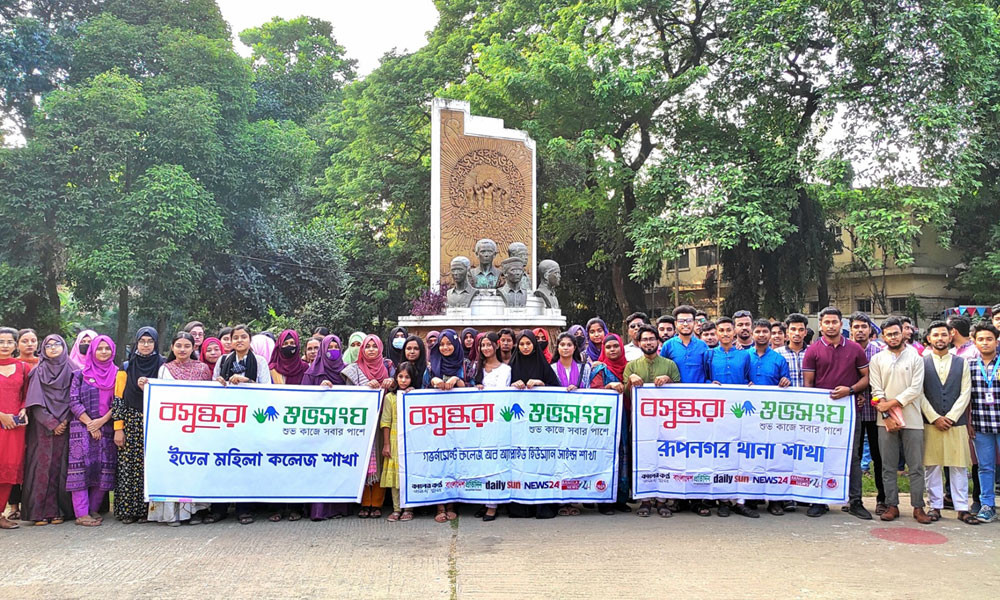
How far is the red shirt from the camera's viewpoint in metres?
5.53

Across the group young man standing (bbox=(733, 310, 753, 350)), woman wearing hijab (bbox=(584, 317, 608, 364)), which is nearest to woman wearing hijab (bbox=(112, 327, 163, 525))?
woman wearing hijab (bbox=(584, 317, 608, 364))

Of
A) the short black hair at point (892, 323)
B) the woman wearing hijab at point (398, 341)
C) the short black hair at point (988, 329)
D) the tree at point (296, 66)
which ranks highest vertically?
the tree at point (296, 66)

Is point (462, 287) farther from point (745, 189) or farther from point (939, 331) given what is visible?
point (939, 331)

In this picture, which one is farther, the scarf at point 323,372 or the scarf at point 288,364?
the scarf at point 288,364

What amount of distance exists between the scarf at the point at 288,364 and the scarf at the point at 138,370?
0.86 m

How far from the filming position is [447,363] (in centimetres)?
545

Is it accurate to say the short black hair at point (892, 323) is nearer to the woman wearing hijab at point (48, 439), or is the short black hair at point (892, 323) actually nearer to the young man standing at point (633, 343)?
the young man standing at point (633, 343)

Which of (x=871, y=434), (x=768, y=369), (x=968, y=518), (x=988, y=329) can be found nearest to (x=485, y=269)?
(x=768, y=369)

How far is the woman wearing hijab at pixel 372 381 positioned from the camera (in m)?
5.30

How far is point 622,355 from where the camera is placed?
18.8 ft

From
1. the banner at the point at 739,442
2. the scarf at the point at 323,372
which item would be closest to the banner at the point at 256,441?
the scarf at the point at 323,372

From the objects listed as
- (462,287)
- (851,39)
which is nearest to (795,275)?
(851,39)

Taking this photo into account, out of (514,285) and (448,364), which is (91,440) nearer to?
(448,364)

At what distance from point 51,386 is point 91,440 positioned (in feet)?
1.60
